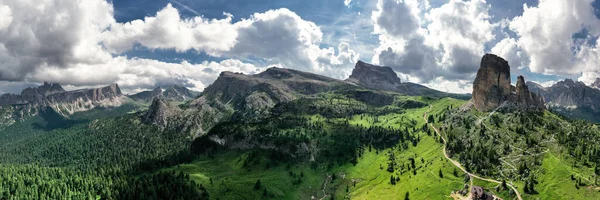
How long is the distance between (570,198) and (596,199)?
37.2 ft

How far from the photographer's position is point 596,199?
19375 cm

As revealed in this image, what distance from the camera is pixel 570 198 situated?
653ft
